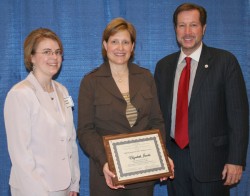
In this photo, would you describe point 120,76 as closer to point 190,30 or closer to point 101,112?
point 101,112

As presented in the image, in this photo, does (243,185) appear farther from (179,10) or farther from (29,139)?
(29,139)

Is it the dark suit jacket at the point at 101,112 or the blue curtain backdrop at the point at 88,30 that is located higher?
the blue curtain backdrop at the point at 88,30

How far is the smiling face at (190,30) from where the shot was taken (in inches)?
96.0

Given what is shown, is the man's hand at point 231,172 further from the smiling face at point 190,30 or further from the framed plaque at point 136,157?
the smiling face at point 190,30

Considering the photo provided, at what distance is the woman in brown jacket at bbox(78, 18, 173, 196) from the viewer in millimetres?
2127

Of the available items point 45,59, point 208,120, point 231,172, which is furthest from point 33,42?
point 231,172

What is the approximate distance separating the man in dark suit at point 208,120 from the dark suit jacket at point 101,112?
372 millimetres

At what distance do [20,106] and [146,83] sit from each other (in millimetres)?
899

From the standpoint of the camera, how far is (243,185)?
3283mm

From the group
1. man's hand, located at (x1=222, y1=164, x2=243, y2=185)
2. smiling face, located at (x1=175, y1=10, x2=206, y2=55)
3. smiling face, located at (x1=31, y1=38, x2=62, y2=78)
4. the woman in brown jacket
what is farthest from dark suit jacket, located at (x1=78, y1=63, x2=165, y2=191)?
man's hand, located at (x1=222, y1=164, x2=243, y2=185)

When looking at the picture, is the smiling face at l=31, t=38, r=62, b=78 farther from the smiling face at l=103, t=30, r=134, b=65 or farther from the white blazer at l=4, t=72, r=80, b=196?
the smiling face at l=103, t=30, r=134, b=65

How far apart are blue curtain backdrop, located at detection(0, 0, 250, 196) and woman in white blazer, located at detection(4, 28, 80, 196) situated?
2.75ft

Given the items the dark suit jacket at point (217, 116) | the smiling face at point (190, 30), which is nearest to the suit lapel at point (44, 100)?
the dark suit jacket at point (217, 116)

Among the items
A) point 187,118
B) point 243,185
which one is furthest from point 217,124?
point 243,185
